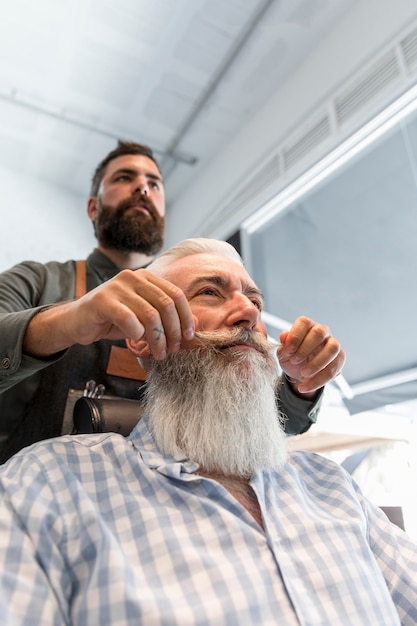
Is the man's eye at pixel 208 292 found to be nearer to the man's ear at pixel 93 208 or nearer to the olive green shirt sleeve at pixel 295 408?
the olive green shirt sleeve at pixel 295 408

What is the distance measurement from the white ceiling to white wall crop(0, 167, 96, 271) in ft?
0.61

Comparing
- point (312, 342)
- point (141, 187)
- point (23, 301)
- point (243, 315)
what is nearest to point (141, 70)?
point (141, 187)

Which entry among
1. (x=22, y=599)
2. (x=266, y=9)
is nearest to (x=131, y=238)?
(x=22, y=599)

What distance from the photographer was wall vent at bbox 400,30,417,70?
7.74 feet

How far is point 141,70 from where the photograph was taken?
3113 mm

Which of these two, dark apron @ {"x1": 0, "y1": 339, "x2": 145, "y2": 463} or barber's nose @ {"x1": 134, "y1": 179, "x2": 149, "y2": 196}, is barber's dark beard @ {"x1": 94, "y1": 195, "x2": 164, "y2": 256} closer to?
barber's nose @ {"x1": 134, "y1": 179, "x2": 149, "y2": 196}

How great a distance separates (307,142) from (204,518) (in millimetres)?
2473

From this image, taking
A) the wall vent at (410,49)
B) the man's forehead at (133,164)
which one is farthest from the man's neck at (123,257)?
the wall vent at (410,49)

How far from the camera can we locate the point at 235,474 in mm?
1111

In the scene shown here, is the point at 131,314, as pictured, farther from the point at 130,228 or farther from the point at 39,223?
the point at 39,223

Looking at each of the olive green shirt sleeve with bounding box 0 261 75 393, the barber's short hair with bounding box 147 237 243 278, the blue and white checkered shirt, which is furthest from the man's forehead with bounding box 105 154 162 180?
the blue and white checkered shirt

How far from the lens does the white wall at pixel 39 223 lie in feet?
11.8

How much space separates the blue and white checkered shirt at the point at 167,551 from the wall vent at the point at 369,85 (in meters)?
2.14

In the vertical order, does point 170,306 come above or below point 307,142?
below
